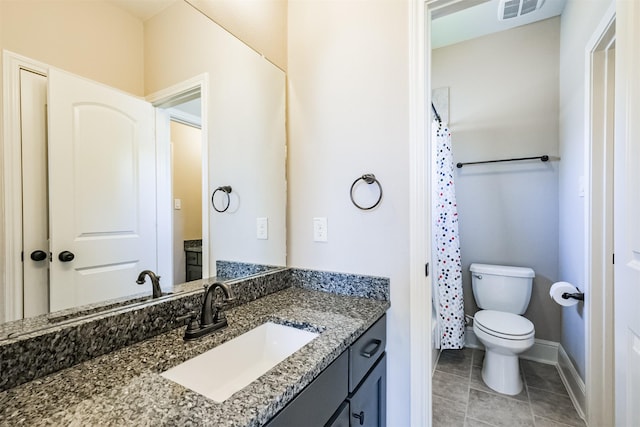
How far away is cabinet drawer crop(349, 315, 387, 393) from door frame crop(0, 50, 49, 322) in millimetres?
917

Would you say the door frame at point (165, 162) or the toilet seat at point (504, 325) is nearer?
the door frame at point (165, 162)

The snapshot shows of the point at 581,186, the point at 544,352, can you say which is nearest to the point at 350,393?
the point at 581,186

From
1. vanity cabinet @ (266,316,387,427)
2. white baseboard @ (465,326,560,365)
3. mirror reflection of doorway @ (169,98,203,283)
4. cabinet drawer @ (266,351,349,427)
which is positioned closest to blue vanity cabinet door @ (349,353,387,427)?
vanity cabinet @ (266,316,387,427)

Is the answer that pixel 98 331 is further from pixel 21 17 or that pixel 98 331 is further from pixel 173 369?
pixel 21 17

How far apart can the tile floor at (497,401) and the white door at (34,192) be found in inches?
78.6

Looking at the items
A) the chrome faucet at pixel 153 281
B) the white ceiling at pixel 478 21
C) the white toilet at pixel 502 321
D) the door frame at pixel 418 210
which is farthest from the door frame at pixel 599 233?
the chrome faucet at pixel 153 281

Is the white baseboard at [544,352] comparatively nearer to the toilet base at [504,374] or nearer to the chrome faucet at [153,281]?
the toilet base at [504,374]

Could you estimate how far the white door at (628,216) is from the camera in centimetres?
83

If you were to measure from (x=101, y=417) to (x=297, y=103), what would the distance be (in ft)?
4.61

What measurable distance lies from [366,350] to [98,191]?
1.02m

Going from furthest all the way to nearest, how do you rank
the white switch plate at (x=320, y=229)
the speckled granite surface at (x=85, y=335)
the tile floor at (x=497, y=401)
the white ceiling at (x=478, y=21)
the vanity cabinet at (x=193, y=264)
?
the white ceiling at (x=478, y=21), the tile floor at (x=497, y=401), the white switch plate at (x=320, y=229), the vanity cabinet at (x=193, y=264), the speckled granite surface at (x=85, y=335)

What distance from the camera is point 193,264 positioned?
3.69ft

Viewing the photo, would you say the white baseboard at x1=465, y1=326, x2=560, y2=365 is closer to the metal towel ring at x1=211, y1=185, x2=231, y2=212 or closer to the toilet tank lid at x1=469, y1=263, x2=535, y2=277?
the toilet tank lid at x1=469, y1=263, x2=535, y2=277

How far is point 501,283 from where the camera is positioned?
230cm
